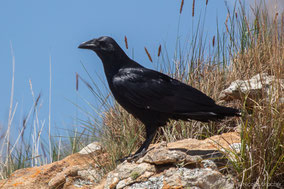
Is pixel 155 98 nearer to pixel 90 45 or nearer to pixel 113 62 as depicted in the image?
pixel 113 62

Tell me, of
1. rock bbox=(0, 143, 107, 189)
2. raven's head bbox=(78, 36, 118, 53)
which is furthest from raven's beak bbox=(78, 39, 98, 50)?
rock bbox=(0, 143, 107, 189)

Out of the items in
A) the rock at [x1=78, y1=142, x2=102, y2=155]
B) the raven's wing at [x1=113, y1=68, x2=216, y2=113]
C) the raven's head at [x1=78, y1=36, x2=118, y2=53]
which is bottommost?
the rock at [x1=78, y1=142, x2=102, y2=155]

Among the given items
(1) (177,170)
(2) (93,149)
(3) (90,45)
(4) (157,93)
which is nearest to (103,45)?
(3) (90,45)

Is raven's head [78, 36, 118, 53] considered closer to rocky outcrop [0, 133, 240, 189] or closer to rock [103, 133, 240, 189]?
rocky outcrop [0, 133, 240, 189]

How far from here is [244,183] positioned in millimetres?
3133

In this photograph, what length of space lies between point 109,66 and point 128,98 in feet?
1.48

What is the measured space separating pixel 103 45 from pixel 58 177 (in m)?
1.41

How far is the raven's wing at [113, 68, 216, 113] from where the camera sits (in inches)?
146

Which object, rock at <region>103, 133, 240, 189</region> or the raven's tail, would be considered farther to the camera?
the raven's tail

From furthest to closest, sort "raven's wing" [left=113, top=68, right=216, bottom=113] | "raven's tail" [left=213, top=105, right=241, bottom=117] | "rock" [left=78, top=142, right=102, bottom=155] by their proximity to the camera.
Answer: "rock" [left=78, top=142, right=102, bottom=155] → "raven's wing" [left=113, top=68, right=216, bottom=113] → "raven's tail" [left=213, top=105, right=241, bottom=117]

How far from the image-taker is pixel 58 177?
415 cm

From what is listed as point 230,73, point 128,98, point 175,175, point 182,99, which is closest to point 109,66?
point 128,98

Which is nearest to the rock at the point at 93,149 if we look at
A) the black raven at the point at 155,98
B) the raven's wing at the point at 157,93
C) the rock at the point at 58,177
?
the rock at the point at 58,177

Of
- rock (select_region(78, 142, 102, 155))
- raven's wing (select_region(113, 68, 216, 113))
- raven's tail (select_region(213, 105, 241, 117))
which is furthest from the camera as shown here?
rock (select_region(78, 142, 102, 155))
